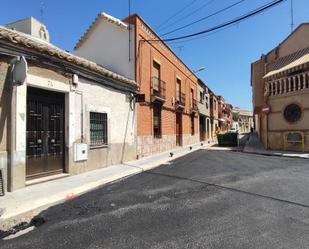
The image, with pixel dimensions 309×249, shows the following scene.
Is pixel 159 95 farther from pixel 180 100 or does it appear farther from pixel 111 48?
pixel 180 100

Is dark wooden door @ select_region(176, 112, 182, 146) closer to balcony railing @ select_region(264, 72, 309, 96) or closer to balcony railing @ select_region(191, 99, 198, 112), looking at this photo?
balcony railing @ select_region(191, 99, 198, 112)

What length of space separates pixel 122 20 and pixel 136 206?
11826mm

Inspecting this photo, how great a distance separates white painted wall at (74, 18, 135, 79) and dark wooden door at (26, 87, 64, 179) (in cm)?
613

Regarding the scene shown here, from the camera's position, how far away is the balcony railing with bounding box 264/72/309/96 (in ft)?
50.6

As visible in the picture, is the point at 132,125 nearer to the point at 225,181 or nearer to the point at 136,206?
the point at 225,181

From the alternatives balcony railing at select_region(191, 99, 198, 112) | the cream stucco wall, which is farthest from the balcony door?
balcony railing at select_region(191, 99, 198, 112)

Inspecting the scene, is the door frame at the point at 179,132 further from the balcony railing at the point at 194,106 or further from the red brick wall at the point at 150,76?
the balcony railing at the point at 194,106

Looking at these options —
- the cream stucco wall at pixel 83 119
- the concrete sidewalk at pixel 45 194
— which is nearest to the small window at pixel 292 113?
the cream stucco wall at pixel 83 119

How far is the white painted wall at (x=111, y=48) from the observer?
14.0 meters

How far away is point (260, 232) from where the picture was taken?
13.1ft

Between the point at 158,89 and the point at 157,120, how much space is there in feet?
6.24

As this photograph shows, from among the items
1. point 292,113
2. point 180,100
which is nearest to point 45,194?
point 292,113

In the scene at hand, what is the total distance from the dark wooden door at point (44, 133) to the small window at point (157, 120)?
819 centimetres

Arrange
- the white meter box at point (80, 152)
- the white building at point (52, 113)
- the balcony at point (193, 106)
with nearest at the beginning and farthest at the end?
the white building at point (52, 113)
the white meter box at point (80, 152)
the balcony at point (193, 106)
